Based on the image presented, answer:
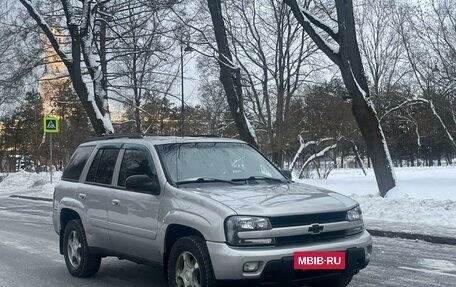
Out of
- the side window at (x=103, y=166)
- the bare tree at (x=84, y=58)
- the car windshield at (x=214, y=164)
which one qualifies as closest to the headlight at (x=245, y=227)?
the car windshield at (x=214, y=164)

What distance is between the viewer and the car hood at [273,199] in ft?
18.3

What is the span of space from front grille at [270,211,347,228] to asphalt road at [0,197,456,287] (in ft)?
6.38

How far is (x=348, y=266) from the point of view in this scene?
5805 mm

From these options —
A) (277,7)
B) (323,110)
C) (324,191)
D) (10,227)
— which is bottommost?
(10,227)

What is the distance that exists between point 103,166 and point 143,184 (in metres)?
1.55

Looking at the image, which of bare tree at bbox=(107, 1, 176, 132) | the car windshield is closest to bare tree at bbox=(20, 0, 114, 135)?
bare tree at bbox=(107, 1, 176, 132)

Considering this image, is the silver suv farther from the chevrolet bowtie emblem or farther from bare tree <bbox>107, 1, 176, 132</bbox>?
bare tree <bbox>107, 1, 176, 132</bbox>

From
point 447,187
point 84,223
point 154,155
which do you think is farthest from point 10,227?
point 447,187

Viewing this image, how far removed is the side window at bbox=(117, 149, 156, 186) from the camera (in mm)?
6871

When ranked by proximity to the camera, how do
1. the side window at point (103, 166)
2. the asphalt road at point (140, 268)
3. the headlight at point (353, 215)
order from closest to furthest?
the headlight at point (353, 215) < the side window at point (103, 166) < the asphalt road at point (140, 268)

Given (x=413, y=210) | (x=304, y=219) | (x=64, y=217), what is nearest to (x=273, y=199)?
(x=304, y=219)

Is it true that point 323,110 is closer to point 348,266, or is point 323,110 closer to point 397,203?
point 397,203

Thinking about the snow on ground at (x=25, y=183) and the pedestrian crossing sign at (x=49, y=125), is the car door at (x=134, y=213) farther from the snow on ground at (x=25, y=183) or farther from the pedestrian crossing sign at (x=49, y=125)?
the snow on ground at (x=25, y=183)

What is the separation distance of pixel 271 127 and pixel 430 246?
25551 mm
